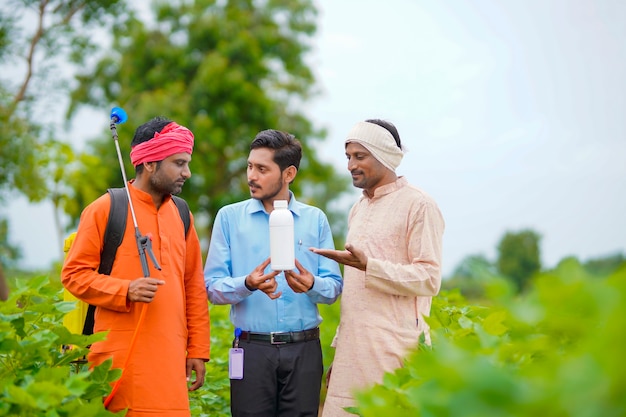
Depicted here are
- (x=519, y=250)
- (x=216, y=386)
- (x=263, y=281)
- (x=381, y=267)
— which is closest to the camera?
(x=381, y=267)

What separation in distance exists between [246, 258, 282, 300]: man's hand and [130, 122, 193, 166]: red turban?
2.44 ft

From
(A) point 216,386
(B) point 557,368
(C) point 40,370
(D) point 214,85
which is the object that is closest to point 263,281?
(A) point 216,386

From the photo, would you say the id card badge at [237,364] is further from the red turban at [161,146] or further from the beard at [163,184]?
the red turban at [161,146]

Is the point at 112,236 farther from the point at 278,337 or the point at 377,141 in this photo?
the point at 377,141

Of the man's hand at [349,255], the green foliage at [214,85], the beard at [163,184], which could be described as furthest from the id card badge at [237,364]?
the green foliage at [214,85]

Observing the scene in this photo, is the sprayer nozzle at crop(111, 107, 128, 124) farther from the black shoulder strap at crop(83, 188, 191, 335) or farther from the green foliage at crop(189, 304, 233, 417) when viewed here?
the green foliage at crop(189, 304, 233, 417)

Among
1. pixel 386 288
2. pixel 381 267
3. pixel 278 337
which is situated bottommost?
pixel 278 337

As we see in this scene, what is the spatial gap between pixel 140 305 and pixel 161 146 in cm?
82

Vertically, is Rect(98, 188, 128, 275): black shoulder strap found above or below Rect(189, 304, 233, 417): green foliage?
above

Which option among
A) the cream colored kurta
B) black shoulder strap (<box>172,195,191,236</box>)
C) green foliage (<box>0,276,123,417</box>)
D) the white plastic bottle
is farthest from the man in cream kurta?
green foliage (<box>0,276,123,417</box>)

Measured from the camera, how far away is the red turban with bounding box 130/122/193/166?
4.34 metres

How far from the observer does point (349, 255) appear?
4.27 m

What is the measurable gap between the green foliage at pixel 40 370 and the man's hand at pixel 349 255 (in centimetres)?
123

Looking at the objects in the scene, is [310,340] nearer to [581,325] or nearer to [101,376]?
[101,376]
